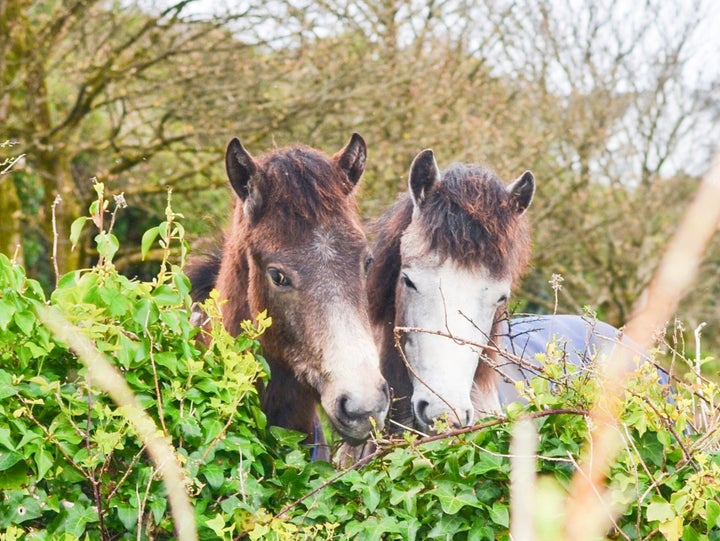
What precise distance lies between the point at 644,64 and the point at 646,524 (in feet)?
35.6

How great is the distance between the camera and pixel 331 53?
992cm

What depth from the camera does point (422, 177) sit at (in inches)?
167

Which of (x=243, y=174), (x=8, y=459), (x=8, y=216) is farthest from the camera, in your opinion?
(x=8, y=216)

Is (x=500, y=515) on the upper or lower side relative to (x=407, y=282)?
lower

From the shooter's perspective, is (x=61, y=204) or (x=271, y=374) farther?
(x=61, y=204)

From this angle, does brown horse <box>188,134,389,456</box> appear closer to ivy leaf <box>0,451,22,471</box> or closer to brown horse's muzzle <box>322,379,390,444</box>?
brown horse's muzzle <box>322,379,390,444</box>

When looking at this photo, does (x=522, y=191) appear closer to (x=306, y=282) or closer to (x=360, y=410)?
(x=306, y=282)

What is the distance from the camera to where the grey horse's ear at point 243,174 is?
3727 mm

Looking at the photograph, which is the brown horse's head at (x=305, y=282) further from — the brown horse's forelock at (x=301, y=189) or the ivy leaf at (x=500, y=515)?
the ivy leaf at (x=500, y=515)

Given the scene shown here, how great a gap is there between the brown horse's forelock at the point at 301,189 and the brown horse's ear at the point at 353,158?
0.11 m

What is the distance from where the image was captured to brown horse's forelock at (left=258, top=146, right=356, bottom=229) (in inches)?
142

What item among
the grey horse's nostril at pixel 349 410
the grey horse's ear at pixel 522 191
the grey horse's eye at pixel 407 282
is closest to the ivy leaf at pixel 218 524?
the grey horse's nostril at pixel 349 410

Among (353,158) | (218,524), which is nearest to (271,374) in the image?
(353,158)

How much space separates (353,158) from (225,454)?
1.81m
